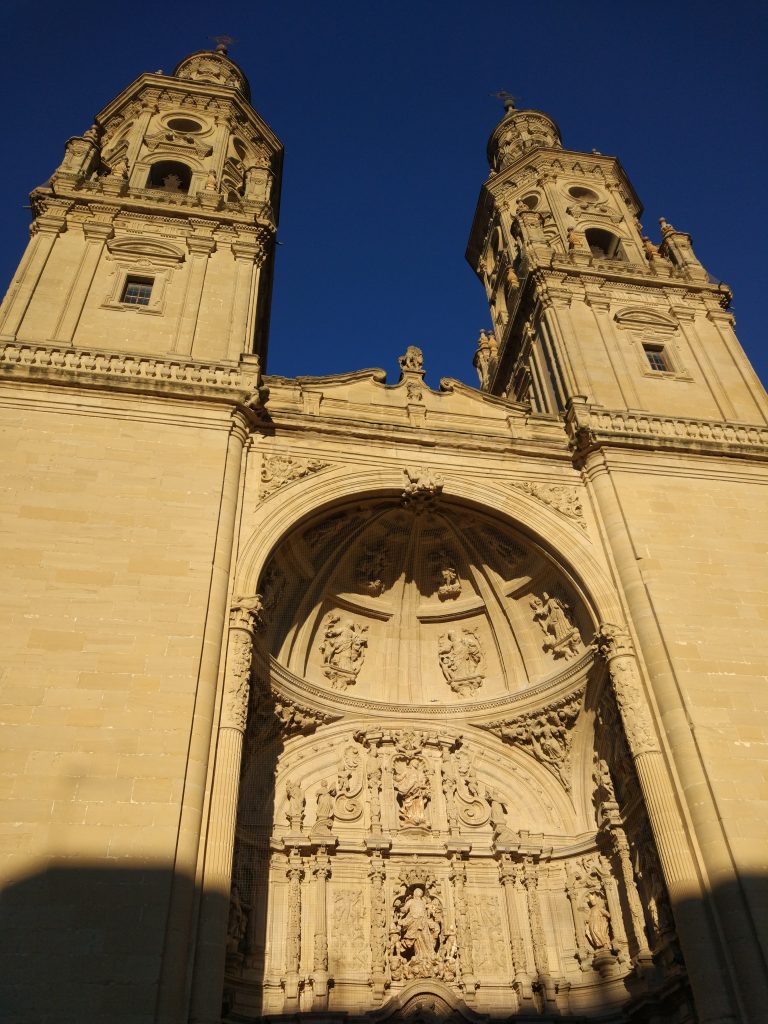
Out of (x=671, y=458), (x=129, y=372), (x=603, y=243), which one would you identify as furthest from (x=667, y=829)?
(x=603, y=243)

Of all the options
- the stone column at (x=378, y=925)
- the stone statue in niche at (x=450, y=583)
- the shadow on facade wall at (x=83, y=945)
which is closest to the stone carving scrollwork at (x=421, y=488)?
the stone statue in niche at (x=450, y=583)

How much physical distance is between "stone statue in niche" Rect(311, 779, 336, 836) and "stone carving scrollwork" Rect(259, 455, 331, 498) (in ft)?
16.4

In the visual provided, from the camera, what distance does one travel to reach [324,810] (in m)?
14.0

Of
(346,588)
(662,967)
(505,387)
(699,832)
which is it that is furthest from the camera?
(505,387)

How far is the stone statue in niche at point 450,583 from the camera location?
1622 centimetres

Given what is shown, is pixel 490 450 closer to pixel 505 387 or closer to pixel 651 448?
pixel 651 448

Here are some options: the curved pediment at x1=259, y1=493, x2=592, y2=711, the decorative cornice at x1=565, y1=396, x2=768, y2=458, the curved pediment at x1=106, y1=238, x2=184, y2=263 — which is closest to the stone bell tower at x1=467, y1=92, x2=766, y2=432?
the decorative cornice at x1=565, y1=396, x2=768, y2=458

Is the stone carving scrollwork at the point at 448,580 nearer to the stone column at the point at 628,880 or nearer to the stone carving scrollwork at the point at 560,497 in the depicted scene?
the stone carving scrollwork at the point at 560,497

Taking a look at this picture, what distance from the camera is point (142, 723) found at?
10.2 metres

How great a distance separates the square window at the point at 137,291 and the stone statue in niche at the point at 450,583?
26.7ft

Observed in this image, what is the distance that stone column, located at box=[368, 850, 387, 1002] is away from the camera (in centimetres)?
1241

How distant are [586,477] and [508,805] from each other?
237 inches

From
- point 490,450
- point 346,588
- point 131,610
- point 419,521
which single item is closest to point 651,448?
point 490,450

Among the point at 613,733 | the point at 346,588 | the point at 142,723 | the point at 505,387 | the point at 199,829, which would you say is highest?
the point at 505,387
